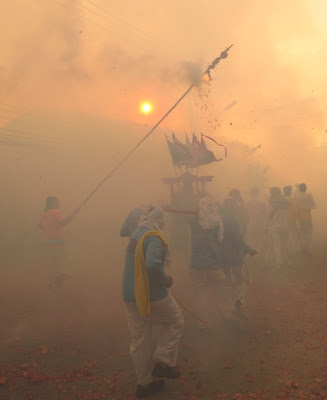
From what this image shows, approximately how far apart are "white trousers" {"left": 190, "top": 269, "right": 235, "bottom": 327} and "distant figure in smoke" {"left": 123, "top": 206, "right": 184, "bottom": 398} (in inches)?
55.2

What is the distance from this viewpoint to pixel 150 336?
143 inches

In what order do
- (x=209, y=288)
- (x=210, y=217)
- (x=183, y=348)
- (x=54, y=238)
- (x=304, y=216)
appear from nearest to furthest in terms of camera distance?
(x=183, y=348) → (x=210, y=217) → (x=209, y=288) → (x=54, y=238) → (x=304, y=216)

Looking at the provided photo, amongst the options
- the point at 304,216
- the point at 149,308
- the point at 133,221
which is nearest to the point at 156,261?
the point at 149,308

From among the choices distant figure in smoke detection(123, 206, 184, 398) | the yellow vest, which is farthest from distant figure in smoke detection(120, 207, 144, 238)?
the yellow vest

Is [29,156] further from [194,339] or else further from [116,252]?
[194,339]

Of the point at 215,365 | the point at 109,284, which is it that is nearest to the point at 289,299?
the point at 215,365

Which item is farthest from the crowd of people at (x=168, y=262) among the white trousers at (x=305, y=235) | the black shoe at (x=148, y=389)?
the white trousers at (x=305, y=235)

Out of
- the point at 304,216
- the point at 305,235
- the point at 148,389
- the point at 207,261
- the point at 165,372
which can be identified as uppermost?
the point at 304,216

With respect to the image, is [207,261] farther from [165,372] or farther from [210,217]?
[165,372]

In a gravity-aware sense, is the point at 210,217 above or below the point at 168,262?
above

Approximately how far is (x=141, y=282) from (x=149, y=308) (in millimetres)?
252

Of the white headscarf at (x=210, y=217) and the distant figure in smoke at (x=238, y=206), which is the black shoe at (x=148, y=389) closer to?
the white headscarf at (x=210, y=217)

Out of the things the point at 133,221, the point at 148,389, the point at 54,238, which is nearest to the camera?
the point at 148,389

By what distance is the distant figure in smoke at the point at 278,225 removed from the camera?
8.46 meters
